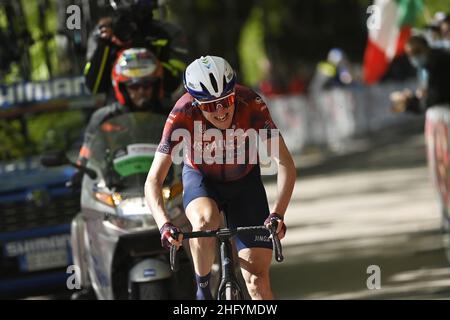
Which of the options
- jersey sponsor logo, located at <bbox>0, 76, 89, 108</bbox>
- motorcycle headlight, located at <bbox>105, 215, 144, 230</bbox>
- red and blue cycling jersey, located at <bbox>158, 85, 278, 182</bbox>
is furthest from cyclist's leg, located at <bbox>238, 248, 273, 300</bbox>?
Answer: jersey sponsor logo, located at <bbox>0, 76, 89, 108</bbox>

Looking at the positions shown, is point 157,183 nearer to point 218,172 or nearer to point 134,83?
point 218,172

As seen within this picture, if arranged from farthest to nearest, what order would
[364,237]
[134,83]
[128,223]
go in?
1. [364,237]
2. [134,83]
3. [128,223]

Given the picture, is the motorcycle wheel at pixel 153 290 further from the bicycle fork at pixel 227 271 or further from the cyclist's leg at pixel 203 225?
the bicycle fork at pixel 227 271

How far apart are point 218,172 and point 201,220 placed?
393 millimetres

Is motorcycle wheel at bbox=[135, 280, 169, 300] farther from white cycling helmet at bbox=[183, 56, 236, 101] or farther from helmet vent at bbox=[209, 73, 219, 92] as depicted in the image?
helmet vent at bbox=[209, 73, 219, 92]

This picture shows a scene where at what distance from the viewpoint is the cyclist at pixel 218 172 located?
7805 millimetres

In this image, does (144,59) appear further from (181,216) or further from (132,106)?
(181,216)

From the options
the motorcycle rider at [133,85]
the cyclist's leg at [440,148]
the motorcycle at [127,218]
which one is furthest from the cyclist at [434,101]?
the motorcycle at [127,218]

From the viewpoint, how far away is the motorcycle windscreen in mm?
9562

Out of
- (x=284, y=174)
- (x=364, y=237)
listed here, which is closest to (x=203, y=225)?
(x=284, y=174)

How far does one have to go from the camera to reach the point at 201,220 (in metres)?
7.96

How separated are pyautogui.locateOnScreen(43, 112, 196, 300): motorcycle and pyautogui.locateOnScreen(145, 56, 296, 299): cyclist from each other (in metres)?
0.97

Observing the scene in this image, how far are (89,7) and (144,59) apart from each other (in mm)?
2862

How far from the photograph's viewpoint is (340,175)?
24.2 m
